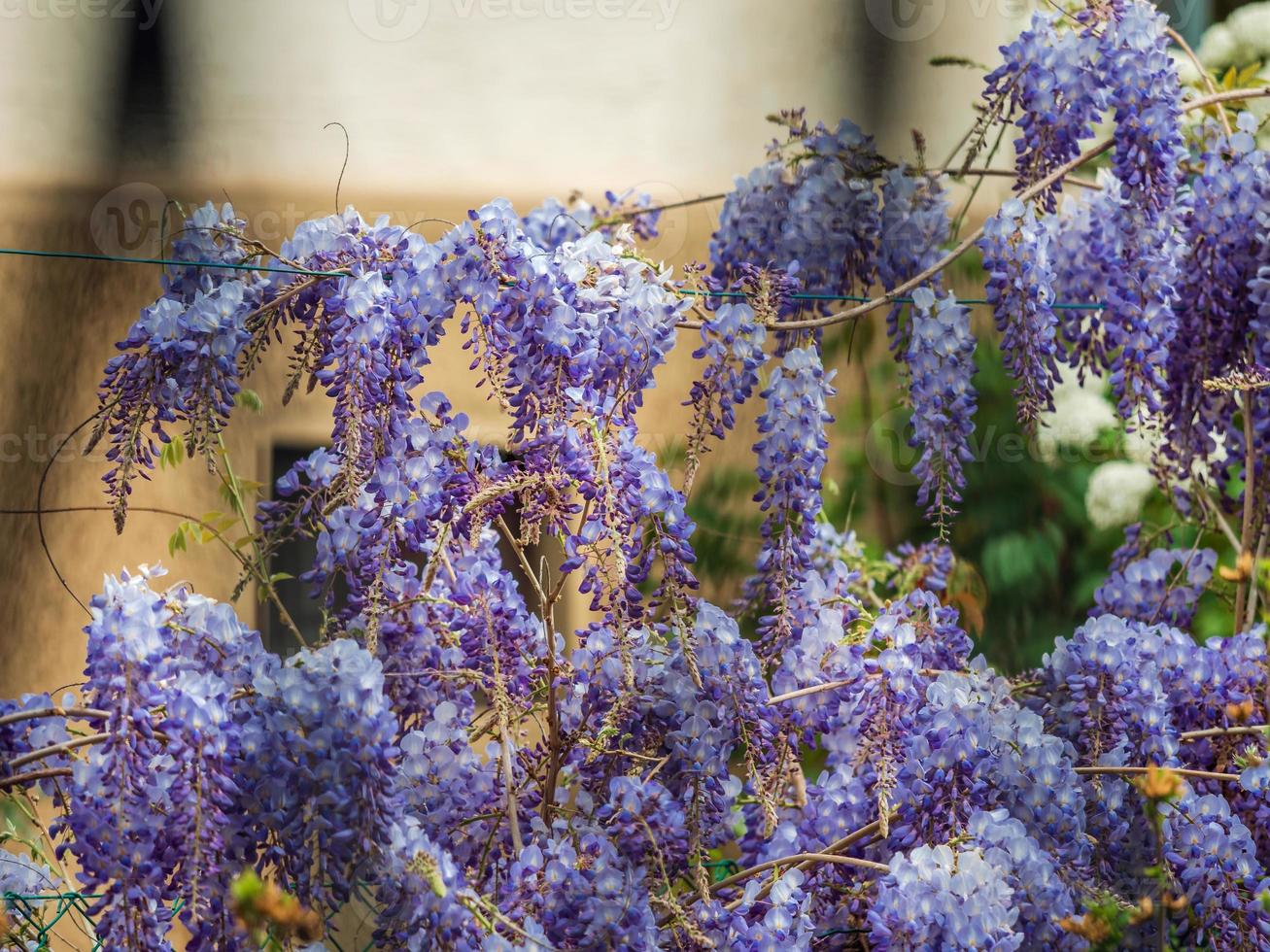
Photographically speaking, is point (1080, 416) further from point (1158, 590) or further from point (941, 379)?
point (941, 379)

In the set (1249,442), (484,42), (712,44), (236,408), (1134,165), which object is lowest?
(1249,442)

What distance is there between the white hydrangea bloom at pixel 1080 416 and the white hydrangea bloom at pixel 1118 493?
0.09 m

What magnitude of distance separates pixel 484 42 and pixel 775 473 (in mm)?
1469

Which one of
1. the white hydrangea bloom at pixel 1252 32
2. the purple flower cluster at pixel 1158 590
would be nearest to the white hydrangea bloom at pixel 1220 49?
the white hydrangea bloom at pixel 1252 32

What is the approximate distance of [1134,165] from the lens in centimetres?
177

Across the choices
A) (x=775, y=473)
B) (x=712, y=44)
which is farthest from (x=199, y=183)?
(x=775, y=473)

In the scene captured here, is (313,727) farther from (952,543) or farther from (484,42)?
(952,543)

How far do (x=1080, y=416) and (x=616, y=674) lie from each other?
5.84 ft

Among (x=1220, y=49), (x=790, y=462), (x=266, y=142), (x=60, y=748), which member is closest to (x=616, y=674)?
(x=790, y=462)

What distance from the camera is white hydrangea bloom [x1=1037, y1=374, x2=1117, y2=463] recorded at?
2.92m

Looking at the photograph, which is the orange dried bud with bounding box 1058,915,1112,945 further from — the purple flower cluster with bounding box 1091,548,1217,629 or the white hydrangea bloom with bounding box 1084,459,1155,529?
the white hydrangea bloom with bounding box 1084,459,1155,529

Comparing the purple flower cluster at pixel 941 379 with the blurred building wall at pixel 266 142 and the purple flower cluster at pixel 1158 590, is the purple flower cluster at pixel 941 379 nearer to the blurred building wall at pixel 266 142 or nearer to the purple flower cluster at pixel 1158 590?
the purple flower cluster at pixel 1158 590

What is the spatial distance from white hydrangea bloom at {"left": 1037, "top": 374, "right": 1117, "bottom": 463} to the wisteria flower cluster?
1.04 m

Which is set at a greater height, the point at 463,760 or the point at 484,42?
the point at 484,42
